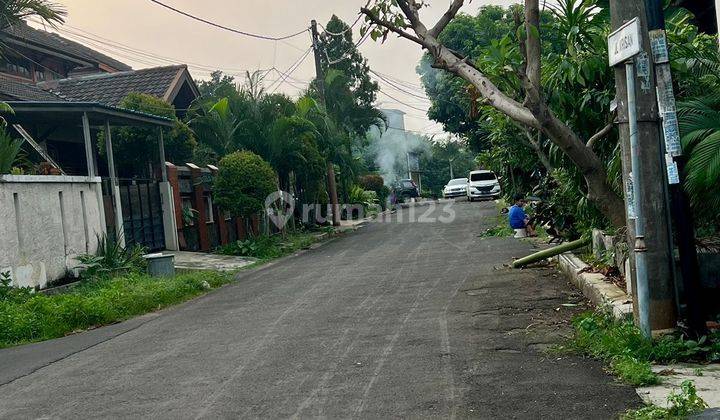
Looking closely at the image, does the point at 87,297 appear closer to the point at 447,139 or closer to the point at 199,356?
the point at 199,356

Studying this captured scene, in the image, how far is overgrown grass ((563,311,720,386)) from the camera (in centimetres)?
620

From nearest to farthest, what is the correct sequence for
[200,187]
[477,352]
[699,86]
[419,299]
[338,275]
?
[477,352] → [699,86] → [419,299] → [338,275] → [200,187]

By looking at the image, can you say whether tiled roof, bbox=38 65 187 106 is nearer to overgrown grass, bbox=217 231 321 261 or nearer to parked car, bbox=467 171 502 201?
overgrown grass, bbox=217 231 321 261

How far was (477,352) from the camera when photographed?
24.7ft

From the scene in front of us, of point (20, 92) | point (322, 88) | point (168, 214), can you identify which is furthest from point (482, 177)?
point (20, 92)

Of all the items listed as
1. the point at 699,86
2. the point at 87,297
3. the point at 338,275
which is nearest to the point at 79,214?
the point at 87,297

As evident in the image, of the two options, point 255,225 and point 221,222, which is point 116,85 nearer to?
point 255,225

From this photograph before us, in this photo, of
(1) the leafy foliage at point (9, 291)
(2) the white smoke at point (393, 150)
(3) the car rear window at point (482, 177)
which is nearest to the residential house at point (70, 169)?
(1) the leafy foliage at point (9, 291)

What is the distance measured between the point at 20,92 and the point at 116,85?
5994 millimetres

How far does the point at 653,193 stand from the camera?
281 inches

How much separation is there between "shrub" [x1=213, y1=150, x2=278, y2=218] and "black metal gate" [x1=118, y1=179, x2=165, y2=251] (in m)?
1.64

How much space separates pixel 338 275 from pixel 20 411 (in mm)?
8714

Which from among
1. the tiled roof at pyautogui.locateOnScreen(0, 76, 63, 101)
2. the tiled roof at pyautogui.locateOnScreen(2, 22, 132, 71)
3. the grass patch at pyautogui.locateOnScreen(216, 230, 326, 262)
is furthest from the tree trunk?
the tiled roof at pyautogui.locateOnScreen(0, 76, 63, 101)

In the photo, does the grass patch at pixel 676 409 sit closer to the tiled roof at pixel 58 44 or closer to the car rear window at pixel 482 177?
the tiled roof at pixel 58 44
